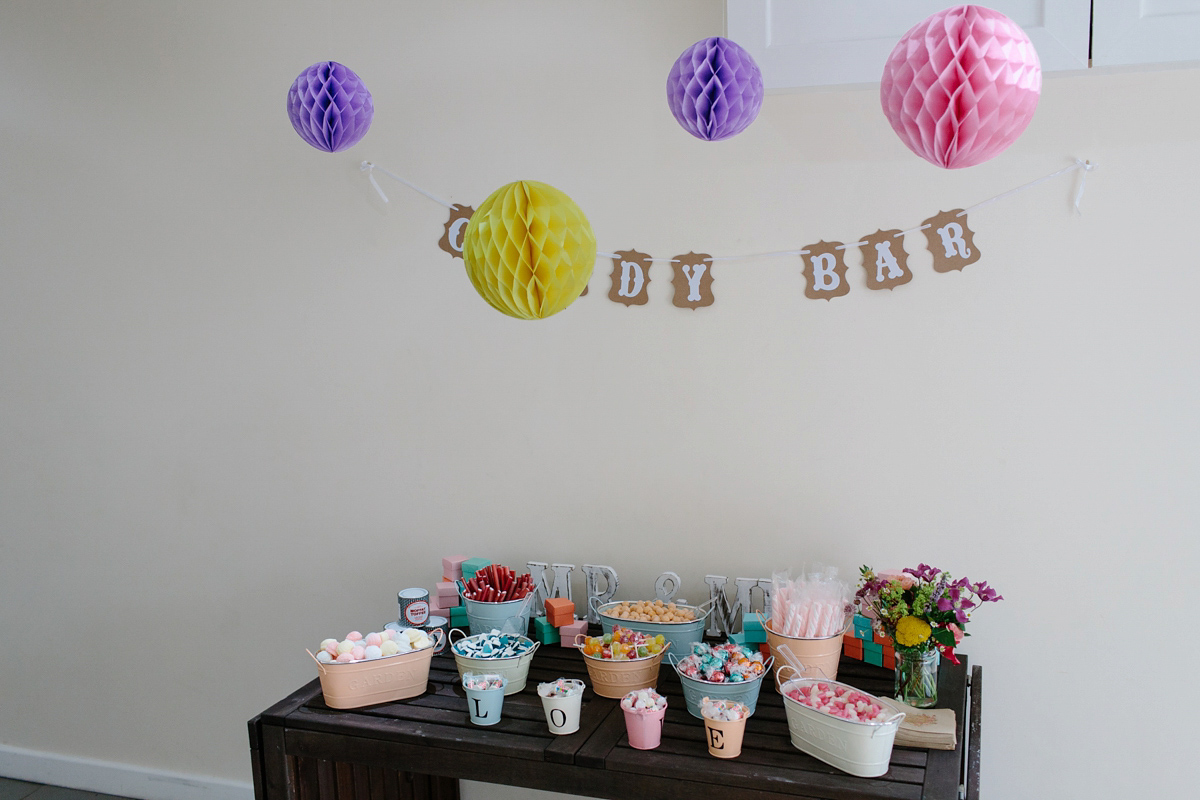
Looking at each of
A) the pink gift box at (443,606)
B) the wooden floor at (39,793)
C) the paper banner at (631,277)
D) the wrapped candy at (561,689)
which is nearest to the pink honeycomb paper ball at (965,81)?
the paper banner at (631,277)

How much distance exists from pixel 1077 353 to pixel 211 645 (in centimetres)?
266

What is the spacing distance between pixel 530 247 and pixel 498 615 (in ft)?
3.18

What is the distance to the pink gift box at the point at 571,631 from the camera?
2.12m

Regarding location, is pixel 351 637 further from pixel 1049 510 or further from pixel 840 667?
pixel 1049 510

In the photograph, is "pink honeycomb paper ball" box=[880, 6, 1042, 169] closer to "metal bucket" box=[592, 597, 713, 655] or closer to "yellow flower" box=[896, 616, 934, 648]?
"yellow flower" box=[896, 616, 934, 648]

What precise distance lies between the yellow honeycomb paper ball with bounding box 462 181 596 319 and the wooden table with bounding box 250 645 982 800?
2.74 feet

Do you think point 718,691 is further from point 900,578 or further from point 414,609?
point 414,609

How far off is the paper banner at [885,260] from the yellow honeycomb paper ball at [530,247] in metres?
0.84

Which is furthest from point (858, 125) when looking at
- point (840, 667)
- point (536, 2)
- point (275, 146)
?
point (275, 146)

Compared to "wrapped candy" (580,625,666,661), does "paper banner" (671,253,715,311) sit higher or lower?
higher

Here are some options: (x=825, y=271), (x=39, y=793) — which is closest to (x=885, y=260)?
(x=825, y=271)

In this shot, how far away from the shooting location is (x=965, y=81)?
51.0 inches

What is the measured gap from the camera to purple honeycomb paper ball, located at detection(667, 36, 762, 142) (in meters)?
1.62

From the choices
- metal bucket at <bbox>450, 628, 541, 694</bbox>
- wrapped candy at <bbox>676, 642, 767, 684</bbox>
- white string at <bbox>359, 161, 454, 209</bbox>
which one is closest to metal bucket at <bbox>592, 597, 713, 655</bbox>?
wrapped candy at <bbox>676, 642, 767, 684</bbox>
